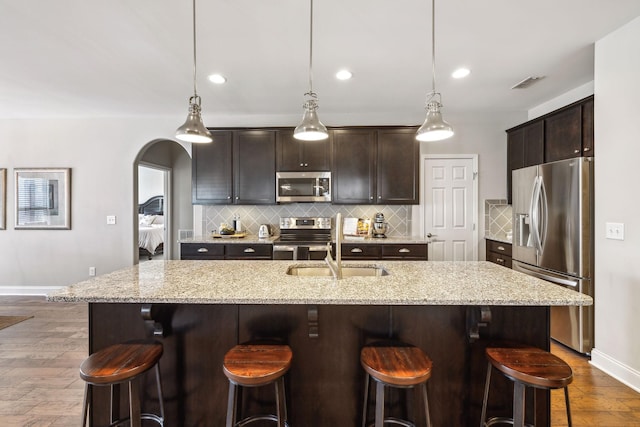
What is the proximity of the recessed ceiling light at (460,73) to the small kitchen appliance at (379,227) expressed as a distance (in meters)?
1.92

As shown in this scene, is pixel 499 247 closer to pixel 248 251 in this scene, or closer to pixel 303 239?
pixel 303 239

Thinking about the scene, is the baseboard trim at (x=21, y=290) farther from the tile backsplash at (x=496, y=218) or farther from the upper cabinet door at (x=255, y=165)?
the tile backsplash at (x=496, y=218)

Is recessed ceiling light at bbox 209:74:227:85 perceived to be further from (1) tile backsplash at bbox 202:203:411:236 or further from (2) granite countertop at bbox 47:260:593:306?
(2) granite countertop at bbox 47:260:593:306

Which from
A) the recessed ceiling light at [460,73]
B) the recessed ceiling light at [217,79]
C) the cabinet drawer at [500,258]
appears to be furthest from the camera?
the cabinet drawer at [500,258]

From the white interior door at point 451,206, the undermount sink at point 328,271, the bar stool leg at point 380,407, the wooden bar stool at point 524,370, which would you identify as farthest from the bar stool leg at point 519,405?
the white interior door at point 451,206

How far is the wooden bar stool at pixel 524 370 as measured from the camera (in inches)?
50.4

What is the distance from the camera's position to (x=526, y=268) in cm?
321

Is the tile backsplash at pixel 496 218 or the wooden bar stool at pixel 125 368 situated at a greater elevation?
the tile backsplash at pixel 496 218

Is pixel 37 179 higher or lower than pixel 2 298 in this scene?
higher

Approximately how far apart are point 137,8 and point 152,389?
2440mm

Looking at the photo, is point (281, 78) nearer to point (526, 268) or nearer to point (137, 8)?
point (137, 8)

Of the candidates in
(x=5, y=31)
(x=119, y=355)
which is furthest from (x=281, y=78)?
(x=119, y=355)

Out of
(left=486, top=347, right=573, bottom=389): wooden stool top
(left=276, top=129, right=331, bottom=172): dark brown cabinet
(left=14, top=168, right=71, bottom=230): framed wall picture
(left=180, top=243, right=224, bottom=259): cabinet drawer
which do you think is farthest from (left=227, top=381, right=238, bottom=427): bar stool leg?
(left=14, top=168, right=71, bottom=230): framed wall picture

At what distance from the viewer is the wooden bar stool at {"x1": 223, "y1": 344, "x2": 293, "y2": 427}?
4.24ft
